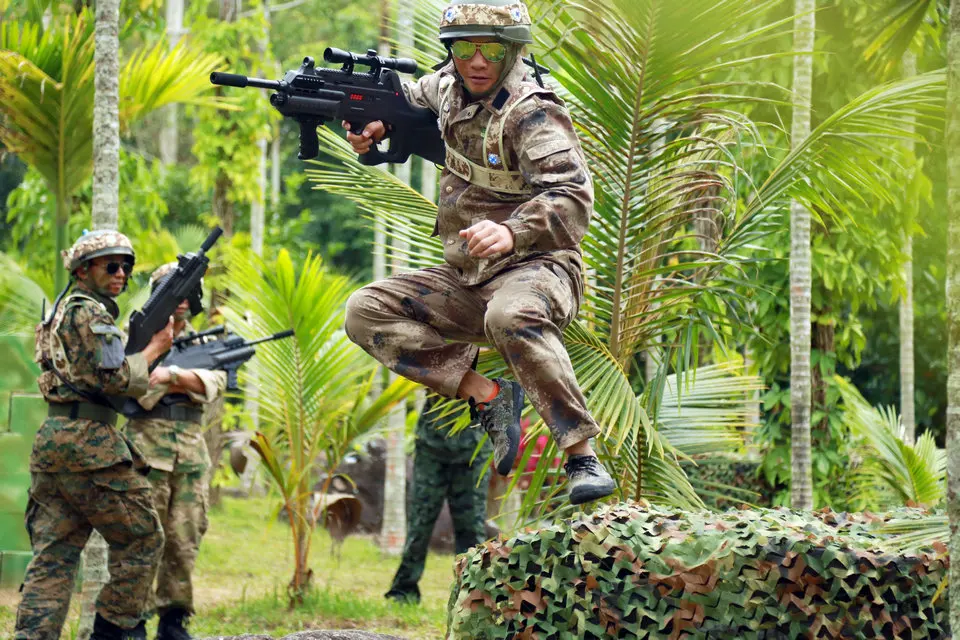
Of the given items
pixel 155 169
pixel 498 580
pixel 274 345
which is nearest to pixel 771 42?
pixel 274 345

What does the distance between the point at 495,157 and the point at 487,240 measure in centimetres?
43

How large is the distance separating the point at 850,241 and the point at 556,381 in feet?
15.7

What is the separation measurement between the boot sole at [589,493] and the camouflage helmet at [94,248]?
10.6ft

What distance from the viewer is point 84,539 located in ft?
19.4

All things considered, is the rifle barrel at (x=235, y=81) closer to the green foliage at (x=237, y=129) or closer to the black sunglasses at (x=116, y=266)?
the black sunglasses at (x=116, y=266)

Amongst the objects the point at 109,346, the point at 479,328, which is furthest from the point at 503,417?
the point at 109,346

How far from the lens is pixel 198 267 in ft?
21.7

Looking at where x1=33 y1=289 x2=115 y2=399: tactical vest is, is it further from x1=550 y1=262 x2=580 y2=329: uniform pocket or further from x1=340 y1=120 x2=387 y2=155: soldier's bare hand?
x1=550 y1=262 x2=580 y2=329: uniform pocket

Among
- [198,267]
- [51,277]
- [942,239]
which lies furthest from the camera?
[942,239]

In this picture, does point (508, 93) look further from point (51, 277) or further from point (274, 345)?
point (51, 277)

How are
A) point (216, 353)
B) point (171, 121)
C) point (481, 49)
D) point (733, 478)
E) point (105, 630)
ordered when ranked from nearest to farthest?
point (481, 49)
point (105, 630)
point (216, 353)
point (733, 478)
point (171, 121)

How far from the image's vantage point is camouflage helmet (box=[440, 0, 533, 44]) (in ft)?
11.9

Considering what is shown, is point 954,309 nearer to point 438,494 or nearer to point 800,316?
point 800,316

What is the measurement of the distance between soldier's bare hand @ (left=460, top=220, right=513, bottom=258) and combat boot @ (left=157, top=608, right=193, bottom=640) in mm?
4028
